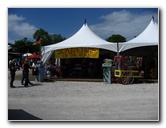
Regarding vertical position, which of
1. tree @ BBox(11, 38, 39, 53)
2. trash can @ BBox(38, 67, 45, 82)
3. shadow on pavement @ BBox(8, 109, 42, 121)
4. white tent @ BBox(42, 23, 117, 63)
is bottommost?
shadow on pavement @ BBox(8, 109, 42, 121)

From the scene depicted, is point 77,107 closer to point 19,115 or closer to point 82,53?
point 19,115

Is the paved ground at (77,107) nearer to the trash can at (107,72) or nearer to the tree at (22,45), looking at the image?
the tree at (22,45)

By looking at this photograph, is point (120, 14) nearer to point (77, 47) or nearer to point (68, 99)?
point (68, 99)

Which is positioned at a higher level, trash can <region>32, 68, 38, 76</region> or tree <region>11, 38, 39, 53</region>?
tree <region>11, 38, 39, 53</region>

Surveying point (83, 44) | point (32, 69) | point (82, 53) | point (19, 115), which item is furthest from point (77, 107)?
point (83, 44)

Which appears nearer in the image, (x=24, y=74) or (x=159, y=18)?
(x=159, y=18)

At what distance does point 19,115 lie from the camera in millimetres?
3125

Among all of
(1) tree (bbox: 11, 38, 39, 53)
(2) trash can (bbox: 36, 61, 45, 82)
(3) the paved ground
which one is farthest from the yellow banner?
(1) tree (bbox: 11, 38, 39, 53)

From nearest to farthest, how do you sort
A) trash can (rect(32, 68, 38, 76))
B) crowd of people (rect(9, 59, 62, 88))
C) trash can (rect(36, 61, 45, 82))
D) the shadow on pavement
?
1. the shadow on pavement
2. crowd of people (rect(9, 59, 62, 88))
3. trash can (rect(36, 61, 45, 82))
4. trash can (rect(32, 68, 38, 76))

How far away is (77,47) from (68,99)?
9.62 ft

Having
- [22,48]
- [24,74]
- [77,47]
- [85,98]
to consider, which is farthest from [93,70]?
[22,48]

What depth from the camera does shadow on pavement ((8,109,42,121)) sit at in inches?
120

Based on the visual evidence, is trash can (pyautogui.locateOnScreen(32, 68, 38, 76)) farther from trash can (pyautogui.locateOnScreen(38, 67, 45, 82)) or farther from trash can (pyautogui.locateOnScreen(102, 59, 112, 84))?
trash can (pyautogui.locateOnScreen(102, 59, 112, 84))

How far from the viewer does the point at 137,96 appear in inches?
167
